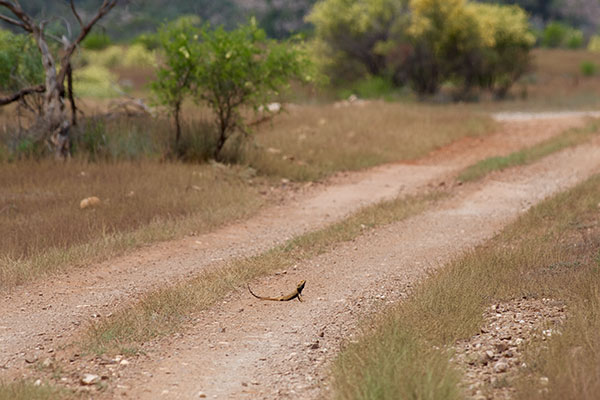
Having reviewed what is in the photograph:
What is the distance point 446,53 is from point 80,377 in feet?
86.6

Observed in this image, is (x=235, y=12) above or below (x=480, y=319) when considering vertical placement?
below

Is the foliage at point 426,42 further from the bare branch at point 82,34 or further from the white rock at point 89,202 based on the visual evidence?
the white rock at point 89,202

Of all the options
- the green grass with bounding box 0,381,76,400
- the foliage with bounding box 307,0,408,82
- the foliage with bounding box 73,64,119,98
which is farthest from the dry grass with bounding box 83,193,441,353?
the foliage with bounding box 307,0,408,82

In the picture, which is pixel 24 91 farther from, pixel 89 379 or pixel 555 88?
pixel 555 88

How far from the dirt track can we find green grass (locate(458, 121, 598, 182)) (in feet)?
2.79

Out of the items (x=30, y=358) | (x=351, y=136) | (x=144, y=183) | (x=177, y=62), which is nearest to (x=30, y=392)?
(x=30, y=358)

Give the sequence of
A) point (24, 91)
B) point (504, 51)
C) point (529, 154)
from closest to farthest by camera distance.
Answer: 1. point (24, 91)
2. point (529, 154)
3. point (504, 51)

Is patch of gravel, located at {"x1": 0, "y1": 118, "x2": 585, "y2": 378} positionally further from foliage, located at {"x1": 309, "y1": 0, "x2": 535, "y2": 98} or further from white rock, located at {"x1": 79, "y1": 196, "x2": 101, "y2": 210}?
foliage, located at {"x1": 309, "y1": 0, "x2": 535, "y2": 98}

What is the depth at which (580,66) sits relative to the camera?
140 ft

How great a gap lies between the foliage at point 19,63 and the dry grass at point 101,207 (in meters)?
2.71

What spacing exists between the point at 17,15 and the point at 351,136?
731 centimetres

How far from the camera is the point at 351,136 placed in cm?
1526

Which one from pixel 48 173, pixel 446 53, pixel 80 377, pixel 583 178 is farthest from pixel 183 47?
pixel 446 53

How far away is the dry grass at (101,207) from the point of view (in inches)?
278
